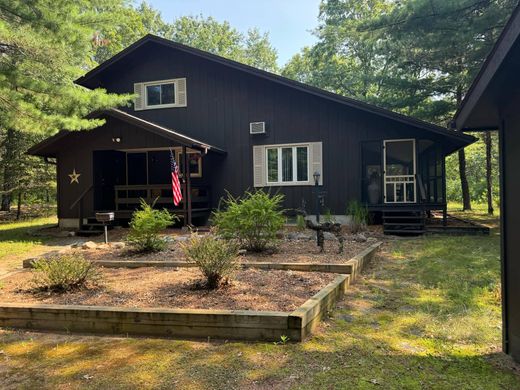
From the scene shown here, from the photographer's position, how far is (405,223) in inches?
426

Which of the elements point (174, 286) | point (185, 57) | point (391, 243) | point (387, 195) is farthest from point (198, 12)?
point (174, 286)

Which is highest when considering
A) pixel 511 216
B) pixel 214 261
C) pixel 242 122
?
pixel 242 122

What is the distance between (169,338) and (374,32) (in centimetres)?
1165

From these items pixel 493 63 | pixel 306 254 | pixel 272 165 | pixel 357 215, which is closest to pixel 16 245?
pixel 272 165

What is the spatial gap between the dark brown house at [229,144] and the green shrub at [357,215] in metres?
0.27

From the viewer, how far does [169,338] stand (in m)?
3.78

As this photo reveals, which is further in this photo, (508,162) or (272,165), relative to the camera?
(272,165)

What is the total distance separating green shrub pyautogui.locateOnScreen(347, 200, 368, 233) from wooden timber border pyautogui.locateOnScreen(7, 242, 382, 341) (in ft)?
20.5

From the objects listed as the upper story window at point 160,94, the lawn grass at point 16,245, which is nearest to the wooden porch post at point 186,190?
the upper story window at point 160,94

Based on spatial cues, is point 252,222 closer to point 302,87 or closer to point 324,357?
point 324,357

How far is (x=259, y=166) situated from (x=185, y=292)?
338 inches

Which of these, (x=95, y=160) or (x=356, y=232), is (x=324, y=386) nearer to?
(x=356, y=232)

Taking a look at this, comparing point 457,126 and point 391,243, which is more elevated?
point 457,126

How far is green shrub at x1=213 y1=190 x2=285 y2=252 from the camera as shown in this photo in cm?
680
